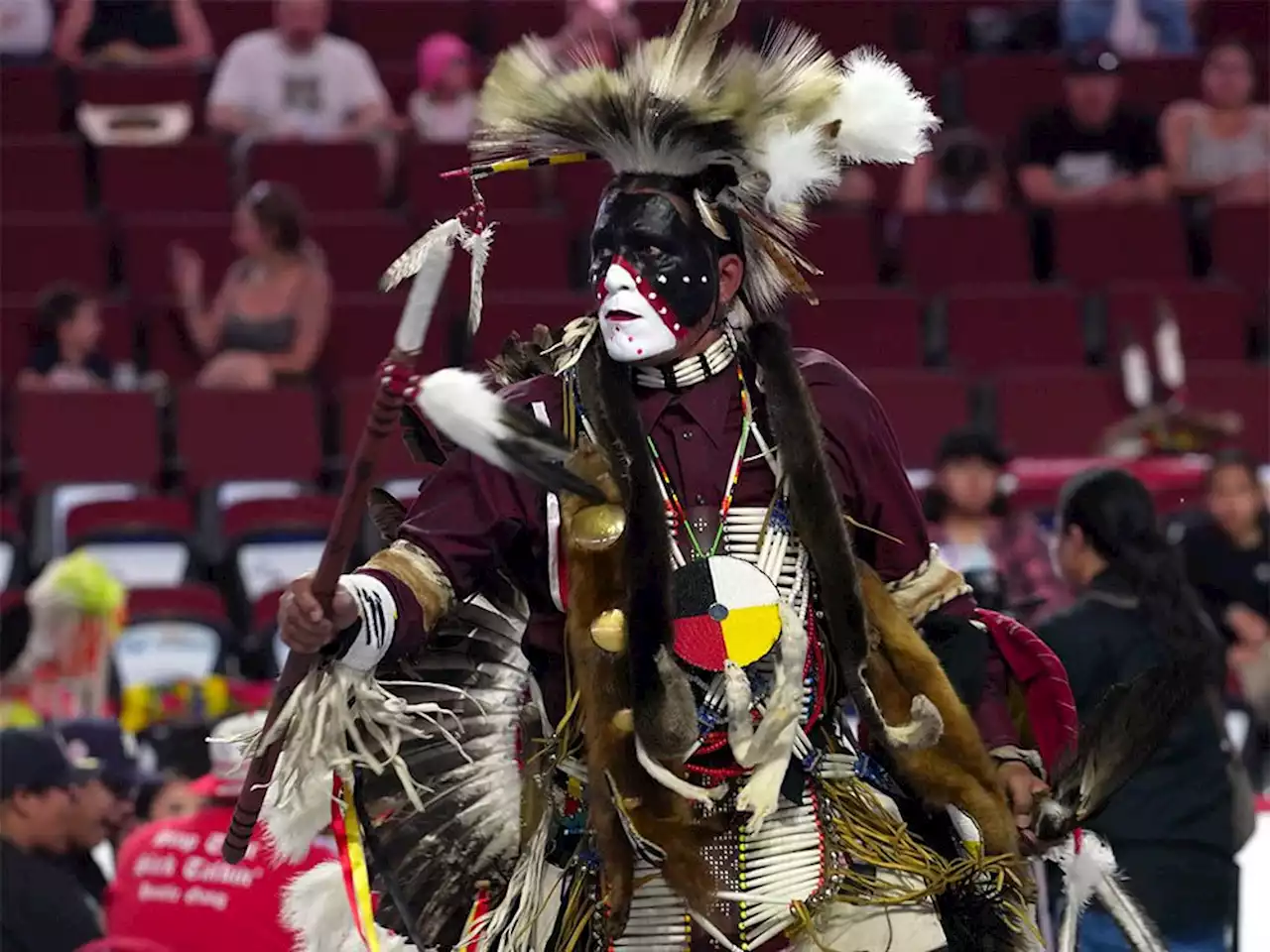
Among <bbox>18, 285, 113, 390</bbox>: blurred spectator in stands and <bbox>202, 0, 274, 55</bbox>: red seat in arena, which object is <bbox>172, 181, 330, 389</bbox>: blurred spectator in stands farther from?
<bbox>202, 0, 274, 55</bbox>: red seat in arena

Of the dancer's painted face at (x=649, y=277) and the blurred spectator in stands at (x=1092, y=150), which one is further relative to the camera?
the blurred spectator in stands at (x=1092, y=150)

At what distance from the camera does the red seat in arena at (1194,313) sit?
9086 mm

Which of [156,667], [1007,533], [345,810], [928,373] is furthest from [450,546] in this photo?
[928,373]

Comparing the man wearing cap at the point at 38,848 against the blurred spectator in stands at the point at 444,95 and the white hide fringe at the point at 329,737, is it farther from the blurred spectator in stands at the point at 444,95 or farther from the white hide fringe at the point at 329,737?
the blurred spectator in stands at the point at 444,95

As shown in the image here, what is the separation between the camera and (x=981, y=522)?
677 centimetres

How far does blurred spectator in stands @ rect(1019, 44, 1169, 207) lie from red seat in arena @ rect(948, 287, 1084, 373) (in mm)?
1000

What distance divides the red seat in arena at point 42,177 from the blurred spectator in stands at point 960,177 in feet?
10.4

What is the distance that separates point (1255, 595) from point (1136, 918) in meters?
3.84

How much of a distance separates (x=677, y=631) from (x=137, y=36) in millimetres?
7547

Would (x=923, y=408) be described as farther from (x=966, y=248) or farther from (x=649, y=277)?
(x=649, y=277)

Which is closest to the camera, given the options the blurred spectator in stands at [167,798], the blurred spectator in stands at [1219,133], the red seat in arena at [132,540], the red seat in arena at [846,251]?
the blurred spectator in stands at [167,798]

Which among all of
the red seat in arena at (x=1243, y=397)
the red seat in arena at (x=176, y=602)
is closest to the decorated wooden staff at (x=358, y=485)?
the red seat in arena at (x=176, y=602)

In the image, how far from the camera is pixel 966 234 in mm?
9461

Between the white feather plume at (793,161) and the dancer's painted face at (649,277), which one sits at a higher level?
the white feather plume at (793,161)
